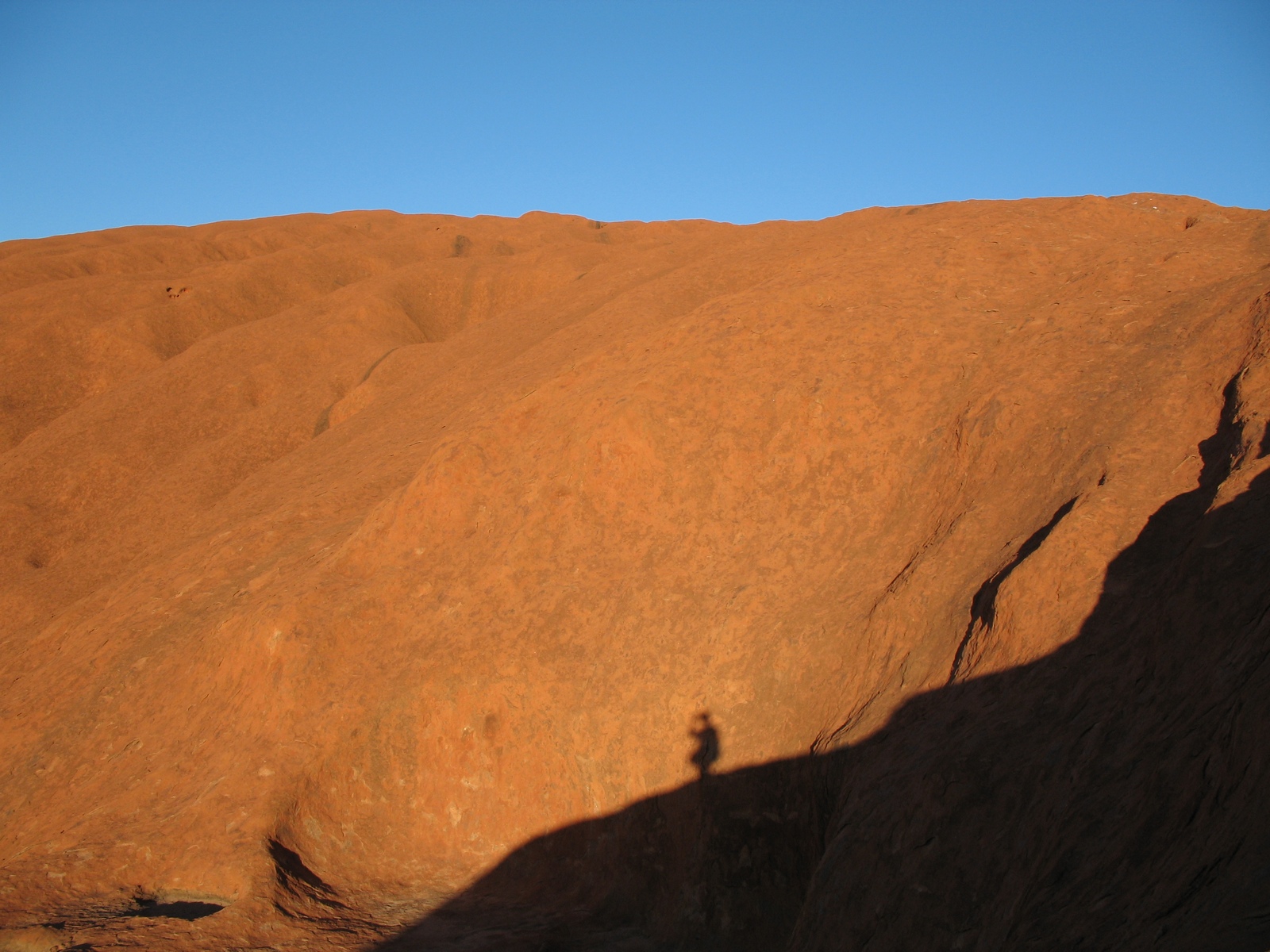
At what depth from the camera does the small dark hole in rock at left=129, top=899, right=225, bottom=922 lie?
713 cm

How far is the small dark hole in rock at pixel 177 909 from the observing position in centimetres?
713

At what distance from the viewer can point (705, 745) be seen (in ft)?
24.0

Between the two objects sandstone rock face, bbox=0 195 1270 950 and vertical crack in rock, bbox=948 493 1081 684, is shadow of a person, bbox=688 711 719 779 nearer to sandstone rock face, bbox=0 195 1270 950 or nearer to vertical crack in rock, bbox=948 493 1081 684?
sandstone rock face, bbox=0 195 1270 950

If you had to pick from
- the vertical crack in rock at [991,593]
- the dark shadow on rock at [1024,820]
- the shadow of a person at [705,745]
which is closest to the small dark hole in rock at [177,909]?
the dark shadow on rock at [1024,820]

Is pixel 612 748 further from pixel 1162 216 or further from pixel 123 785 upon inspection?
pixel 1162 216

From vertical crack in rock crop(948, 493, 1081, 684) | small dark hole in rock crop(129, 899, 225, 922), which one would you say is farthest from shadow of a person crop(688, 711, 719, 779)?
small dark hole in rock crop(129, 899, 225, 922)

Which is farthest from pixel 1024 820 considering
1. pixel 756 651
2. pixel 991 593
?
pixel 756 651

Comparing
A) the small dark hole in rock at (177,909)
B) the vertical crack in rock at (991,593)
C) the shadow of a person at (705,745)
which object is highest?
the vertical crack in rock at (991,593)

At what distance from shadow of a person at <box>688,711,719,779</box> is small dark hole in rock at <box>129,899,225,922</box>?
13.6 ft

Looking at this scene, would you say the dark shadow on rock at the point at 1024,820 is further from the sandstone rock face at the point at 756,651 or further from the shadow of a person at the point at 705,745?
the shadow of a person at the point at 705,745

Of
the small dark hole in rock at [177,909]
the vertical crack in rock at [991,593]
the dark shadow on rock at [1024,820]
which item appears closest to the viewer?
the dark shadow on rock at [1024,820]

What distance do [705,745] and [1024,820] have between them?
3.07 m

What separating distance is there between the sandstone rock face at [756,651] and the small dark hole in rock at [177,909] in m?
0.04

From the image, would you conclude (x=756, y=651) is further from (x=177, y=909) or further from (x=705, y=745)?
(x=177, y=909)
